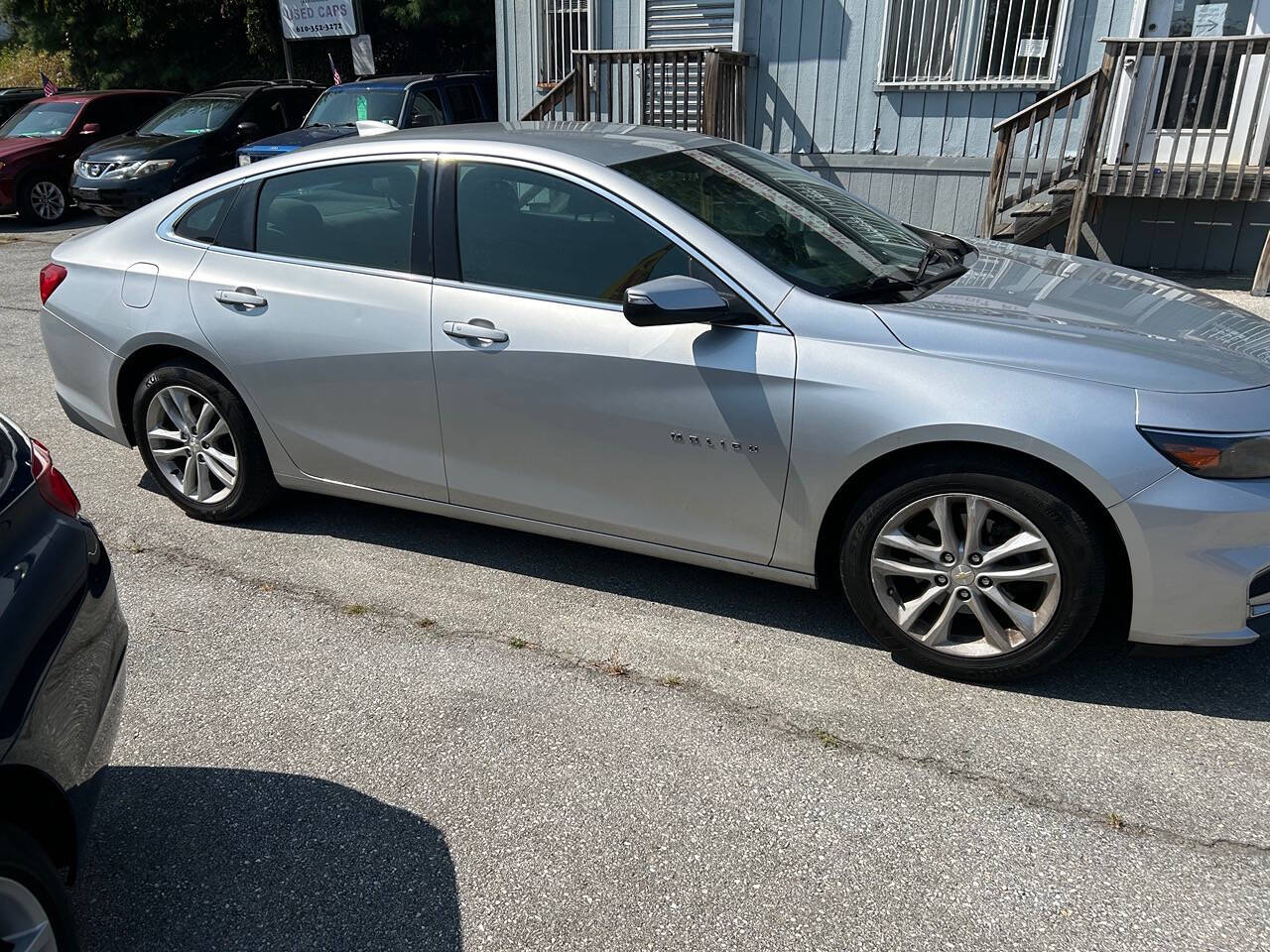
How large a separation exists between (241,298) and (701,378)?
2020 millimetres

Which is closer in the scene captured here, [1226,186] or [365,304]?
[365,304]

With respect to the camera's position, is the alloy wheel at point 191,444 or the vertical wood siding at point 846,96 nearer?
the alloy wheel at point 191,444

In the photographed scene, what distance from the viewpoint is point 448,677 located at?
11.3 feet

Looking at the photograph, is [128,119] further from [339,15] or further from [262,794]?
[262,794]

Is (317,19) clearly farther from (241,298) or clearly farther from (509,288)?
(509,288)

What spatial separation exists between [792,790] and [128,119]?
55.6 ft

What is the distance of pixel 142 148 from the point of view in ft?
45.1

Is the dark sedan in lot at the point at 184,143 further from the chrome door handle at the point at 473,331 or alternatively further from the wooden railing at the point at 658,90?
the chrome door handle at the point at 473,331

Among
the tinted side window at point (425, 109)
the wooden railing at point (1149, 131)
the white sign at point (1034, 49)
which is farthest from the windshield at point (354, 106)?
the wooden railing at point (1149, 131)

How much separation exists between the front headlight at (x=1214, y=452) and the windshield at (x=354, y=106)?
35.2ft

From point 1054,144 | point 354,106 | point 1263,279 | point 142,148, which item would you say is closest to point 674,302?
point 1263,279

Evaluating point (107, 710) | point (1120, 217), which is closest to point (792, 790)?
point (107, 710)

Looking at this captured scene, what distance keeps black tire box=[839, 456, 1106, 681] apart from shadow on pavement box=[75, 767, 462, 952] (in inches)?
60.6

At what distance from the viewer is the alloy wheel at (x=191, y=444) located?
447cm
